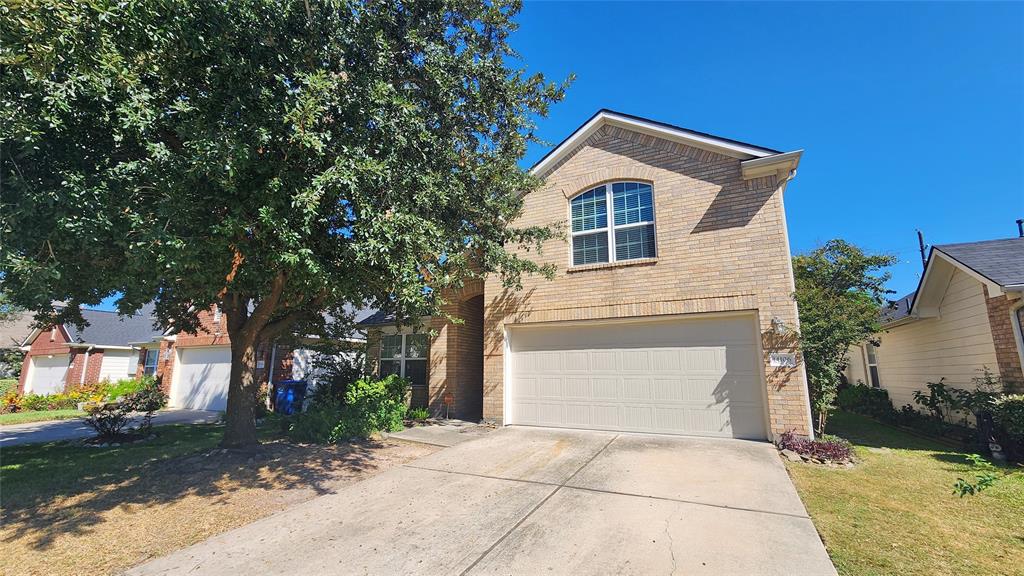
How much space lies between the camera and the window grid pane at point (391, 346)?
14695 mm

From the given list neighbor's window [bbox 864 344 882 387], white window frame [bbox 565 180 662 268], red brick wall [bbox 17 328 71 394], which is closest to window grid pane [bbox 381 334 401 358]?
white window frame [bbox 565 180 662 268]

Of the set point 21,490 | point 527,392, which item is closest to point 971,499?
point 527,392

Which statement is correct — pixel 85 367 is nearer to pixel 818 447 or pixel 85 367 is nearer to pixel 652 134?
pixel 652 134

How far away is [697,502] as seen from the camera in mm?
5543

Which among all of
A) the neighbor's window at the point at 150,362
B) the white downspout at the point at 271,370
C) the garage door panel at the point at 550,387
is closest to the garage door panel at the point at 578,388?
the garage door panel at the point at 550,387

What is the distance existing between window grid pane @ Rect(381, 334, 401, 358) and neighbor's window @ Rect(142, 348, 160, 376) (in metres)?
14.5

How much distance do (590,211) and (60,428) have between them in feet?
57.1

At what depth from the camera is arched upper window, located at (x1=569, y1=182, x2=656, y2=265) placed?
10.7m

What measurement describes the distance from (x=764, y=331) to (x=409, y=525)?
7756mm

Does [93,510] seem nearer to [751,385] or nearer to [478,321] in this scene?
[478,321]

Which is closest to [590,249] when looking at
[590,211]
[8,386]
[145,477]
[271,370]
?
[590,211]

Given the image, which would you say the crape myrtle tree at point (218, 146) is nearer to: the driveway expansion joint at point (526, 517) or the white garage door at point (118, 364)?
the driveway expansion joint at point (526, 517)

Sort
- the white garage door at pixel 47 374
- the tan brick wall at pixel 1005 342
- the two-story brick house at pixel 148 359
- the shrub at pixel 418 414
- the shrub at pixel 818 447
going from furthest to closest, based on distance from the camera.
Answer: the white garage door at pixel 47 374, the two-story brick house at pixel 148 359, the shrub at pixel 418 414, the tan brick wall at pixel 1005 342, the shrub at pixel 818 447

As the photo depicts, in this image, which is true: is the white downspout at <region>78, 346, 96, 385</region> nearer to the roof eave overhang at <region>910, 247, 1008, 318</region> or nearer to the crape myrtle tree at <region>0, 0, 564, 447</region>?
the crape myrtle tree at <region>0, 0, 564, 447</region>
